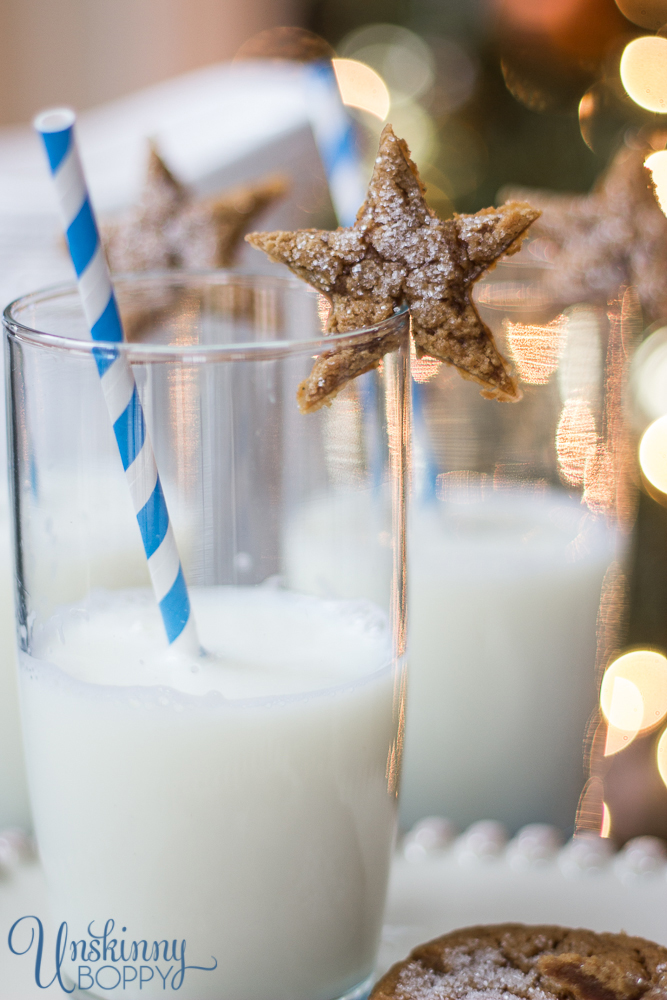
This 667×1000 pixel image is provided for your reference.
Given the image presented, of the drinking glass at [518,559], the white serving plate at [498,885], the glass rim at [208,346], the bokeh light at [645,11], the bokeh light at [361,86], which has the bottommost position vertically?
the white serving plate at [498,885]

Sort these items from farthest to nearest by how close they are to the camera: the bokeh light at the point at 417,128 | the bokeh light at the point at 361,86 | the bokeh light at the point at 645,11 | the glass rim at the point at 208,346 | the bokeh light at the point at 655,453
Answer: the bokeh light at the point at 361,86 → the bokeh light at the point at 417,128 → the bokeh light at the point at 645,11 → the bokeh light at the point at 655,453 → the glass rim at the point at 208,346

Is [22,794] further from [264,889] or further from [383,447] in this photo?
[383,447]

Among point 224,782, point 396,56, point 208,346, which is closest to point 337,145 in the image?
point 208,346

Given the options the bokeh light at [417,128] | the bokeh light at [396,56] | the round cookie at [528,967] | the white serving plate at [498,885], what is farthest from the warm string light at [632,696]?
the bokeh light at [396,56]

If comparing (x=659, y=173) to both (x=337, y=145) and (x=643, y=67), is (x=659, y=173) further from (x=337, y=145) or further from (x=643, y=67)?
(x=643, y=67)

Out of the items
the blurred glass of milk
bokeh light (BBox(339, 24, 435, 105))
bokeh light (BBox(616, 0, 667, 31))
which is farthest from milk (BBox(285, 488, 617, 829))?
bokeh light (BBox(339, 24, 435, 105))

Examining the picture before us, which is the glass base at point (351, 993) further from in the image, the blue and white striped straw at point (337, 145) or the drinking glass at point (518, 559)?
the blue and white striped straw at point (337, 145)
